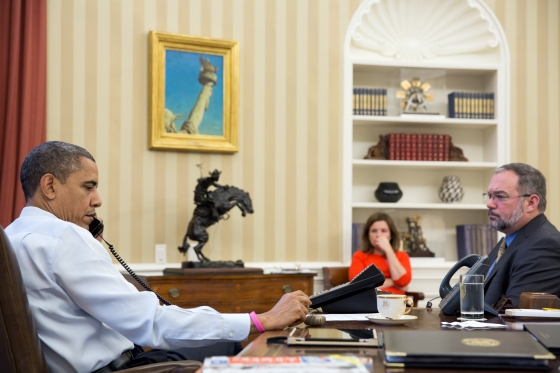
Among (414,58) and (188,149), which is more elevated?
(414,58)

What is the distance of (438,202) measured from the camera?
529cm

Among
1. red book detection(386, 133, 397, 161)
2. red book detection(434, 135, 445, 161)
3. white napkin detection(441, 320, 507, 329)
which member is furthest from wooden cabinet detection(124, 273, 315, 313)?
white napkin detection(441, 320, 507, 329)

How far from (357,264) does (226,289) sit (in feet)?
3.24

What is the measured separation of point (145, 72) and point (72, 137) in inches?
25.1

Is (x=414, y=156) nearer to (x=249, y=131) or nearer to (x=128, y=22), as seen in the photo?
(x=249, y=131)

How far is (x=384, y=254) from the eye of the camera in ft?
15.6

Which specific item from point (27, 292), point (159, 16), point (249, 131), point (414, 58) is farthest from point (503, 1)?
point (27, 292)

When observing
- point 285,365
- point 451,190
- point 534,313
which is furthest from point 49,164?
point 451,190

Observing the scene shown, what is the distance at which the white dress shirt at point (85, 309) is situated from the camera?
183cm

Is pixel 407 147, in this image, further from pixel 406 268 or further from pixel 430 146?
pixel 406 268

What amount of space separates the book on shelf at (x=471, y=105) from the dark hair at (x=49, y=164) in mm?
3615

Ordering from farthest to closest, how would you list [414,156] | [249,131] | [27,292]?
[414,156], [249,131], [27,292]

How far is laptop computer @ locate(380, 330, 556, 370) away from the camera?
1228 mm

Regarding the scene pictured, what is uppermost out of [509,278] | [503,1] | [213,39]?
[503,1]
